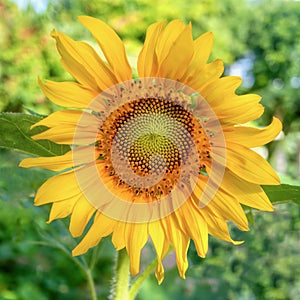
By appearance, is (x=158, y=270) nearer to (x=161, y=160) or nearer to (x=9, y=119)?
(x=161, y=160)

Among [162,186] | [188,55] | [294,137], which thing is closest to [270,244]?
[162,186]

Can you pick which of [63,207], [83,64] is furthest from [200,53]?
[63,207]

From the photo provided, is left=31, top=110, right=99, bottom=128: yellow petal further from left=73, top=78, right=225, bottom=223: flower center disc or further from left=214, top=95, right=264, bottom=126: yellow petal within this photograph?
left=214, top=95, right=264, bottom=126: yellow petal

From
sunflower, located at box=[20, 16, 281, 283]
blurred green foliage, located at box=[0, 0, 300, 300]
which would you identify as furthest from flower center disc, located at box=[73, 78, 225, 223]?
blurred green foliage, located at box=[0, 0, 300, 300]

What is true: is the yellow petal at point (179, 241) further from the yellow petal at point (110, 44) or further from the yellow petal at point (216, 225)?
the yellow petal at point (110, 44)

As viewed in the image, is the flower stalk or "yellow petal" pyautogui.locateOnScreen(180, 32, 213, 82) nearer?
"yellow petal" pyautogui.locateOnScreen(180, 32, 213, 82)

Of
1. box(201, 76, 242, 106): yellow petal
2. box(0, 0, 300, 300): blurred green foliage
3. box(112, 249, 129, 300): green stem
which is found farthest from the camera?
box(0, 0, 300, 300): blurred green foliage

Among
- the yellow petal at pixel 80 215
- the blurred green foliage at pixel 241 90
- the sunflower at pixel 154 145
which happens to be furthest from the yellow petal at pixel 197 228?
the blurred green foliage at pixel 241 90
